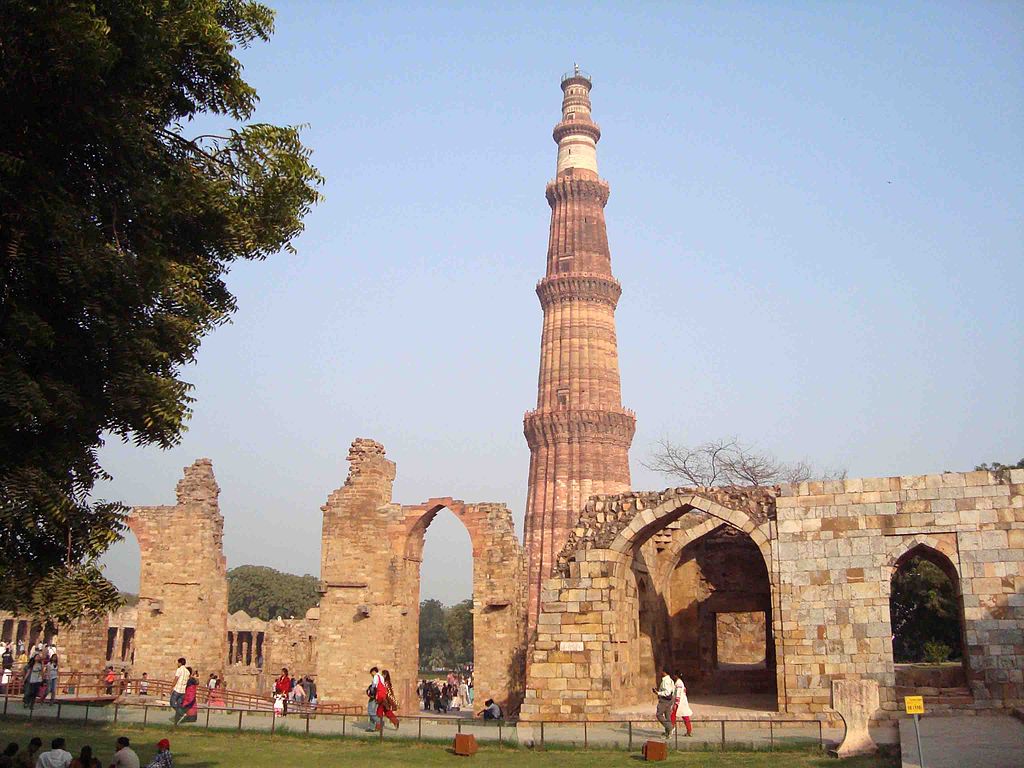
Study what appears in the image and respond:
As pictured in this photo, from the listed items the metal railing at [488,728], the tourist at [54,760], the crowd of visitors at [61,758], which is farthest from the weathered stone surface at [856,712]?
the tourist at [54,760]

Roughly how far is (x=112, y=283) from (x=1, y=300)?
733 millimetres

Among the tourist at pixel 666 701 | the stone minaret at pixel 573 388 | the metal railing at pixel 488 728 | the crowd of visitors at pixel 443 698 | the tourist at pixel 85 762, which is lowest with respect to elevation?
the crowd of visitors at pixel 443 698

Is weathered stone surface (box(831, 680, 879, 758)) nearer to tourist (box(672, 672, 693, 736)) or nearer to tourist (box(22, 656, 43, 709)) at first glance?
tourist (box(672, 672, 693, 736))

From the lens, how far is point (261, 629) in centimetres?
3600

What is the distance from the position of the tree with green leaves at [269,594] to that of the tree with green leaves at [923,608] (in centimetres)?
4260

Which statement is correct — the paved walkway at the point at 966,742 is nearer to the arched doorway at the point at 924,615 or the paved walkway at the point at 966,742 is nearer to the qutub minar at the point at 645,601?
the qutub minar at the point at 645,601

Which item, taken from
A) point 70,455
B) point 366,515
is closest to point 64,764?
point 70,455

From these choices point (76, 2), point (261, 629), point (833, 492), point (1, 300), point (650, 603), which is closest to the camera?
point (76, 2)

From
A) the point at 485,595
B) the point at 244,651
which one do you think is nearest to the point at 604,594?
the point at 485,595

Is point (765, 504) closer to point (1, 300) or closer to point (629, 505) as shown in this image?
point (629, 505)

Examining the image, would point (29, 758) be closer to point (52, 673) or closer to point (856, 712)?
point (856, 712)

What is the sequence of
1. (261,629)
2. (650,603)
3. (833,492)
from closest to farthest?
(833,492), (650,603), (261,629)

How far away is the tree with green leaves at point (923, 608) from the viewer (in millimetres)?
27125

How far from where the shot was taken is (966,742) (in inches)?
399
